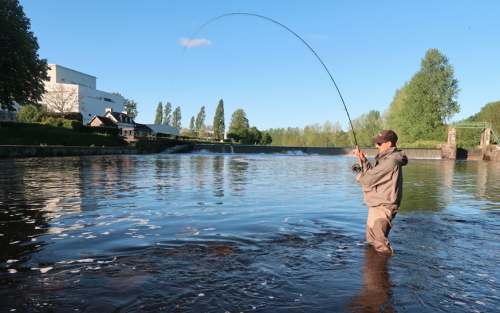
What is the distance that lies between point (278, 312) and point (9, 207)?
27.7 feet

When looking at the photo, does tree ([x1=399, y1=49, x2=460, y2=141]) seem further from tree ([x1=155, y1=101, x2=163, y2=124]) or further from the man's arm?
tree ([x1=155, y1=101, x2=163, y2=124])

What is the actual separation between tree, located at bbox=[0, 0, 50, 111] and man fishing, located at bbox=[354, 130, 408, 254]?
35520mm

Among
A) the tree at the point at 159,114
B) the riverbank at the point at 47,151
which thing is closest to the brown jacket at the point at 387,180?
the riverbank at the point at 47,151

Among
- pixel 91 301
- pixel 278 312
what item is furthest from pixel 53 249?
pixel 278 312

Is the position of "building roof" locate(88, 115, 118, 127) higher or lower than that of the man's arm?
higher

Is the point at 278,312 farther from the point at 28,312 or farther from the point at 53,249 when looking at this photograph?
the point at 53,249

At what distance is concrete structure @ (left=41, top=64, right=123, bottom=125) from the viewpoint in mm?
81562

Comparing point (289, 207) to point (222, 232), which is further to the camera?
point (289, 207)

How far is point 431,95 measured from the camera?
6675cm

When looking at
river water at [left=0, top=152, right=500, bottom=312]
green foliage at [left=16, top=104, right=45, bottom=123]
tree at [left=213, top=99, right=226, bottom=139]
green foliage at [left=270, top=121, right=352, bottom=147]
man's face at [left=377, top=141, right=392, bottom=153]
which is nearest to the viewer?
river water at [left=0, top=152, right=500, bottom=312]

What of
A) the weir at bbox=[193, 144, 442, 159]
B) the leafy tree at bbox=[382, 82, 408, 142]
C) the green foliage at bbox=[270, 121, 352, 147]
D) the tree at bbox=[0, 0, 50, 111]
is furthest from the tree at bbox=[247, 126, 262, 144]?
the tree at bbox=[0, 0, 50, 111]

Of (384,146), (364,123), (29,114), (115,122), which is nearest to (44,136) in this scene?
(29,114)

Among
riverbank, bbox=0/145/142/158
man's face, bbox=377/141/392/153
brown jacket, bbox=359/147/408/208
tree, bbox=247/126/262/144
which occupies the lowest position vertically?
riverbank, bbox=0/145/142/158

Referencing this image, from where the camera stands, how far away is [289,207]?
980cm
